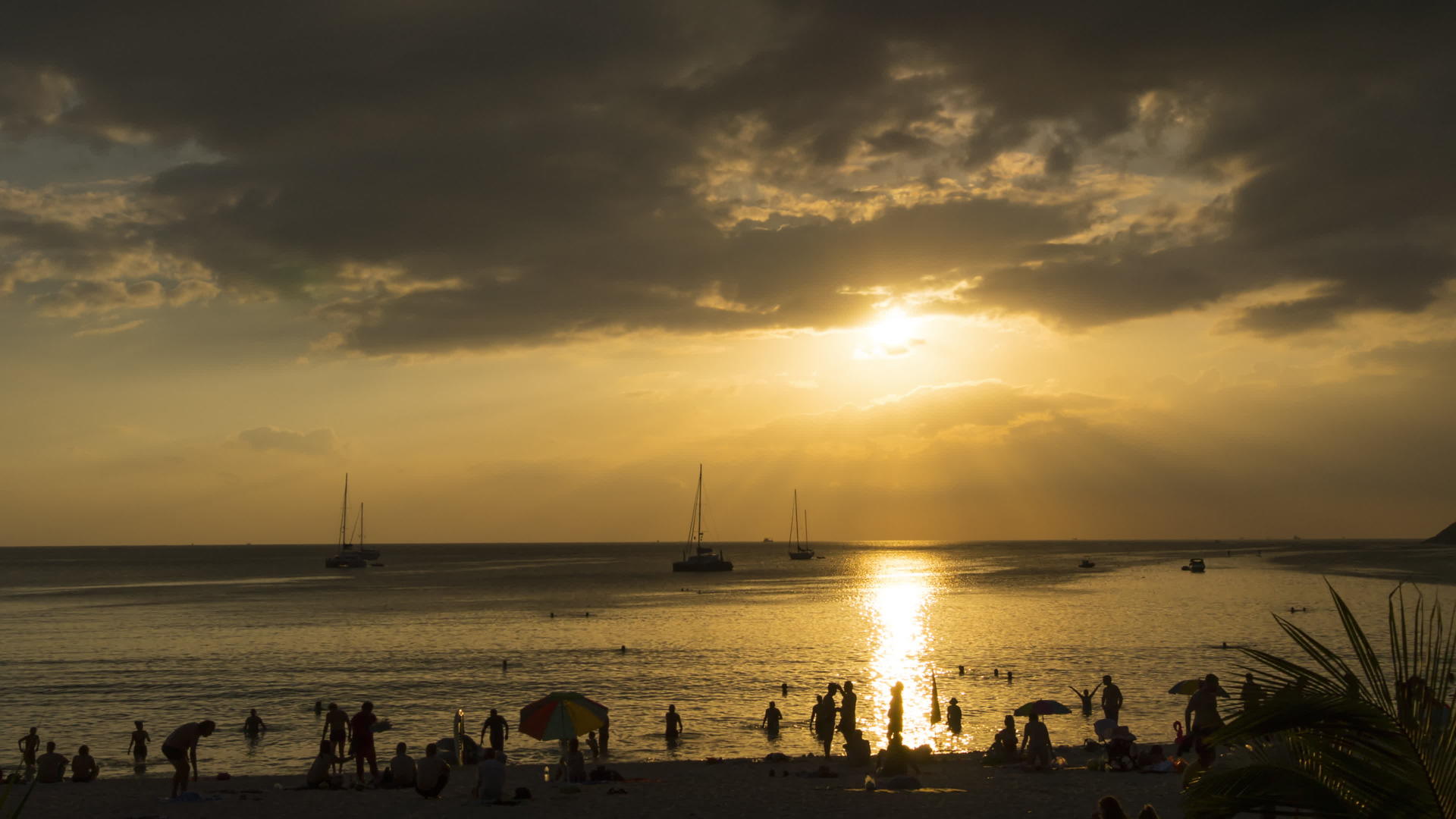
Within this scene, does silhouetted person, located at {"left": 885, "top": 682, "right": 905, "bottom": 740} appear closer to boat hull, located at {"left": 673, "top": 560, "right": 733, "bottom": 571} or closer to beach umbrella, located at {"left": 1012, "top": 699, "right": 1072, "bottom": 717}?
beach umbrella, located at {"left": 1012, "top": 699, "right": 1072, "bottom": 717}

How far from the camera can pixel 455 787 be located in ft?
80.8

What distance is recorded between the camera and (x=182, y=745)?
73.0ft

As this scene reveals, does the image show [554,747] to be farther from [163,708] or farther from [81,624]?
[81,624]

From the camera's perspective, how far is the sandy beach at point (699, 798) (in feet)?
69.5

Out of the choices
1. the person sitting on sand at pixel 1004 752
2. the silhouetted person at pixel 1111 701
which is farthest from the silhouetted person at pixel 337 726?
the silhouetted person at pixel 1111 701

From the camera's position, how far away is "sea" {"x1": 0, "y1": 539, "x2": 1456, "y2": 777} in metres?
38.3

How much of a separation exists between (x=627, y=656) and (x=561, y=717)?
35.9 metres

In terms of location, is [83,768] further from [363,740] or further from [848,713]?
[848,713]

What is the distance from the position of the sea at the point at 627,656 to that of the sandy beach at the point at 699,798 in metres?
7.80

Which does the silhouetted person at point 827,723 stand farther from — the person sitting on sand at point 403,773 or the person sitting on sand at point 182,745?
the person sitting on sand at point 182,745

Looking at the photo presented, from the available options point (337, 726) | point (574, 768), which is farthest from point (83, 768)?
point (574, 768)

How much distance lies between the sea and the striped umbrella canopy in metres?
8.21

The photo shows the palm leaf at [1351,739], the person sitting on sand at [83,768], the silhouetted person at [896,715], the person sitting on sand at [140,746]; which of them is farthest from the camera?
the person sitting on sand at [140,746]

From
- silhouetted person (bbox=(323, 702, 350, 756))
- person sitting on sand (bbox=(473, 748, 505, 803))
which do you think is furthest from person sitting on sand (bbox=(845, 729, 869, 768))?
silhouetted person (bbox=(323, 702, 350, 756))
